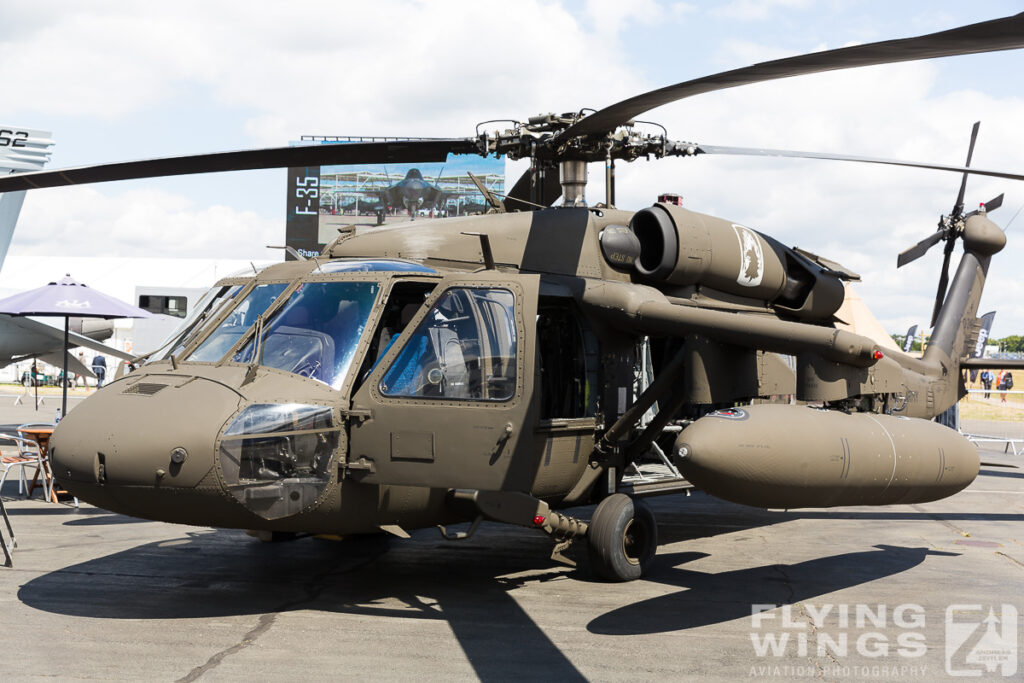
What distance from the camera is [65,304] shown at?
43.2ft

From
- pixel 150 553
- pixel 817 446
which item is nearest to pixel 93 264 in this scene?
pixel 150 553

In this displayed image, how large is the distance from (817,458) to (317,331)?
3.56 m

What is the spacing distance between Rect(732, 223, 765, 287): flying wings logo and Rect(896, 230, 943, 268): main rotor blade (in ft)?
12.4

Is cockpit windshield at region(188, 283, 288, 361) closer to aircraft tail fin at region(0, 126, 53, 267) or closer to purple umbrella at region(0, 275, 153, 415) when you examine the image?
purple umbrella at region(0, 275, 153, 415)

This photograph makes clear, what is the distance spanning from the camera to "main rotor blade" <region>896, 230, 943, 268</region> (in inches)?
465

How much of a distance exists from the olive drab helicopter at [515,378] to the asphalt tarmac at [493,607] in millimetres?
604

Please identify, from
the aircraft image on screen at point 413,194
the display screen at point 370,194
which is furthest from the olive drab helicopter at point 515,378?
the aircraft image on screen at point 413,194

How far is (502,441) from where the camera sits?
6.64 m

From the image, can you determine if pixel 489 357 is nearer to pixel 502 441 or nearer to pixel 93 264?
pixel 502 441

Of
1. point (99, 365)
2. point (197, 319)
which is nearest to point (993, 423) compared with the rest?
point (197, 319)

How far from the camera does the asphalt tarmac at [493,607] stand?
5.45m

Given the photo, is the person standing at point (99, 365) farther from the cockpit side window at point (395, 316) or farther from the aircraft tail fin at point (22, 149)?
the cockpit side window at point (395, 316)

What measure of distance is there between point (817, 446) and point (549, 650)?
2.38 metres

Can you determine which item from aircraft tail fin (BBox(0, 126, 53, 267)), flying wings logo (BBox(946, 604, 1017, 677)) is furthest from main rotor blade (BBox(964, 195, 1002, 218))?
aircraft tail fin (BBox(0, 126, 53, 267))
